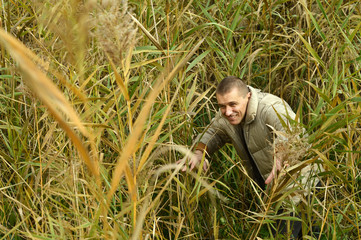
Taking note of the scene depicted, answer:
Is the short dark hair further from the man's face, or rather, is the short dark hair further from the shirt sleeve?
the shirt sleeve

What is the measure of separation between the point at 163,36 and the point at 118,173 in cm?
186

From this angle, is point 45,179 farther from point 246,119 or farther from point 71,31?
point 71,31

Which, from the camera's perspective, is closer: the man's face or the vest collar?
the man's face

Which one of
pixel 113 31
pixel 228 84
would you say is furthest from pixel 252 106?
pixel 113 31

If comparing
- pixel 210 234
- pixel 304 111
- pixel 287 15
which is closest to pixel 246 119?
pixel 304 111

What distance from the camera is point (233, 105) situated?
101 inches

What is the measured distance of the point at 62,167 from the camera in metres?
1.62

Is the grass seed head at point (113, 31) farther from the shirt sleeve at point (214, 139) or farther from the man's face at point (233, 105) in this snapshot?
the shirt sleeve at point (214, 139)

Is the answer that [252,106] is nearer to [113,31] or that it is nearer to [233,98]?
[233,98]

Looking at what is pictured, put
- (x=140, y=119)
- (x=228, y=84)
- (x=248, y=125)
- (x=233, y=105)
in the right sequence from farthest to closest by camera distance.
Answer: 1. (x=248, y=125)
2. (x=233, y=105)
3. (x=228, y=84)
4. (x=140, y=119)

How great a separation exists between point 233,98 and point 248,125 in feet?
0.87

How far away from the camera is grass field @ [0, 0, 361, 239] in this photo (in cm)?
63

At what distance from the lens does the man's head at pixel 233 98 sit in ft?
7.95

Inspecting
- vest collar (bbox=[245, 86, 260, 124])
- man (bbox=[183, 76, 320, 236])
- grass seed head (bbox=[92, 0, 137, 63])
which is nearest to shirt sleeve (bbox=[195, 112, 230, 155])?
man (bbox=[183, 76, 320, 236])
